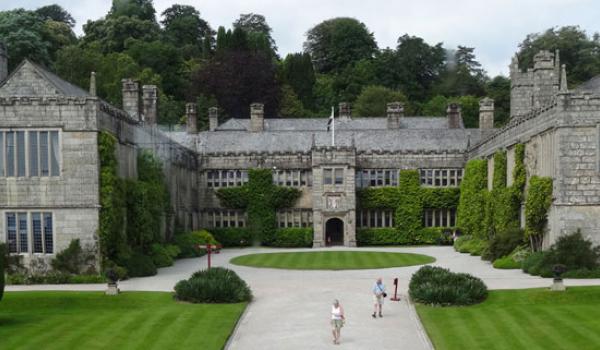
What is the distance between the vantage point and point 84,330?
21.4 m

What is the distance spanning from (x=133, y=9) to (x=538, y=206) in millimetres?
99608

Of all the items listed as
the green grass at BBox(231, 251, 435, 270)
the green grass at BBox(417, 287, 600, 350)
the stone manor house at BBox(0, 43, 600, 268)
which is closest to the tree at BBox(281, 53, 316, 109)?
the stone manor house at BBox(0, 43, 600, 268)

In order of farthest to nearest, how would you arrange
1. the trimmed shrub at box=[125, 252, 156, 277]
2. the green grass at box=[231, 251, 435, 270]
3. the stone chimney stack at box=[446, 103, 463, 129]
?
the stone chimney stack at box=[446, 103, 463, 129] < the green grass at box=[231, 251, 435, 270] < the trimmed shrub at box=[125, 252, 156, 277]

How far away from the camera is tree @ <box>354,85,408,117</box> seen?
96000 mm

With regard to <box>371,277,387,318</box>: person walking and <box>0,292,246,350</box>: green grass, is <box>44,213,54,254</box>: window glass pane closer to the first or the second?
<box>0,292,246,350</box>: green grass

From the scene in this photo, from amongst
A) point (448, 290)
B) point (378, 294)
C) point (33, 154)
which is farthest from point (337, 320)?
point (33, 154)

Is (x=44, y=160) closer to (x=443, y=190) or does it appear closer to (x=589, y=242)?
(x=589, y=242)

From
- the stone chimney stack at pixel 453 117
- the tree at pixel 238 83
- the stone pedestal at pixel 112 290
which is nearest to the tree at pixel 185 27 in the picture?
Result: the tree at pixel 238 83

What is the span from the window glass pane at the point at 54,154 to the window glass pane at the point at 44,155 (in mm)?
245

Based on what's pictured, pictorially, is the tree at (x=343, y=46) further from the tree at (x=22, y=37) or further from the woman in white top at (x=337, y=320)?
the woman in white top at (x=337, y=320)

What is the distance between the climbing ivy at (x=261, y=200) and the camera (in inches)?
2275

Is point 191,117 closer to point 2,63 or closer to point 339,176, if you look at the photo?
point 339,176

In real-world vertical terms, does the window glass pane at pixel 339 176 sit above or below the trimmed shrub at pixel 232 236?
above

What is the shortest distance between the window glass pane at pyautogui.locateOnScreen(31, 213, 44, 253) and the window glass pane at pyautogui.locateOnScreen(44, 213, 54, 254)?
0.22 metres
